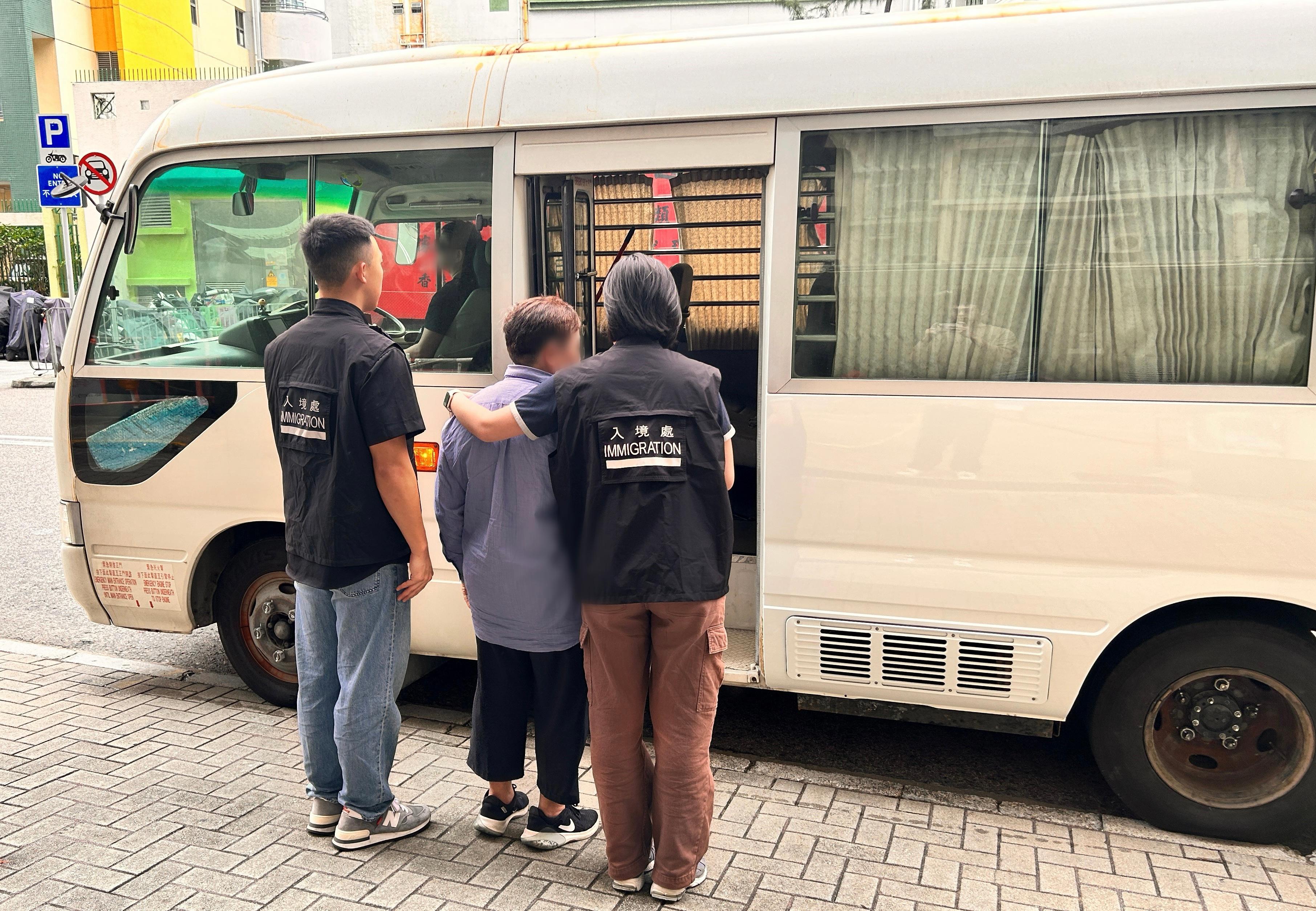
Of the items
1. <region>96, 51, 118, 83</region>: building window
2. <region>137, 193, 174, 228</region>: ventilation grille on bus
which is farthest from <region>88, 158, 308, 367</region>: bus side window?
<region>96, 51, 118, 83</region>: building window

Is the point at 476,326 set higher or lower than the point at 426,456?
higher

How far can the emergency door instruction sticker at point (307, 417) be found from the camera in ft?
10.2

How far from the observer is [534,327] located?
309 cm

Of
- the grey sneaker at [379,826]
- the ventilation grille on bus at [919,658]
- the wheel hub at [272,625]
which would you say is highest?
the ventilation grille on bus at [919,658]

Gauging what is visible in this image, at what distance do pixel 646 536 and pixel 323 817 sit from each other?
167 cm

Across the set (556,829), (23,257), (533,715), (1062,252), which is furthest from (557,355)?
(23,257)

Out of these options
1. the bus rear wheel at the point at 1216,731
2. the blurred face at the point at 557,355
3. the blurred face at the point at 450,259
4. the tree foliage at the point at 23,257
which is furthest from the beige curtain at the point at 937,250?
the tree foliage at the point at 23,257

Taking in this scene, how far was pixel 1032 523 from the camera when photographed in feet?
11.1

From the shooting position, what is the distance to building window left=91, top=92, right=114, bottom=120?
74.3 ft

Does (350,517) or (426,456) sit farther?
(426,456)

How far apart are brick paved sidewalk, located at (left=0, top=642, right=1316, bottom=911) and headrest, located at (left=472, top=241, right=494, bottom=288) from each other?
1944 millimetres

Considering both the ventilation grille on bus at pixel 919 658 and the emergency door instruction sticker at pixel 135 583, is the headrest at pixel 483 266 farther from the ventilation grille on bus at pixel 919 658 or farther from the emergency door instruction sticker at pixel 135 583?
the emergency door instruction sticker at pixel 135 583

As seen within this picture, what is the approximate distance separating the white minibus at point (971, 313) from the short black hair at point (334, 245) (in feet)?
2.61

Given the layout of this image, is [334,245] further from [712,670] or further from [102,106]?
[102,106]
